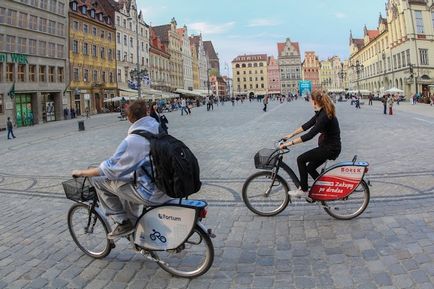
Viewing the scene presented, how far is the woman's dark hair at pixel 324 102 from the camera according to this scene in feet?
19.4

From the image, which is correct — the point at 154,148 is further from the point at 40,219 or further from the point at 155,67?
the point at 155,67

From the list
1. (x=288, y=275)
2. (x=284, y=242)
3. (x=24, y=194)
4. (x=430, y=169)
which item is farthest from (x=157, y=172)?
(x=430, y=169)

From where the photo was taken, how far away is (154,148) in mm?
4082

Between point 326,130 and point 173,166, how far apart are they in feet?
9.36

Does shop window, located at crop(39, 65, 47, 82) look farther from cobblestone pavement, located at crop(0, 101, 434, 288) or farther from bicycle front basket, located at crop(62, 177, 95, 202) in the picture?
bicycle front basket, located at crop(62, 177, 95, 202)

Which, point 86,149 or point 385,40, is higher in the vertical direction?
point 385,40

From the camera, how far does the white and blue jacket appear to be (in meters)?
4.24

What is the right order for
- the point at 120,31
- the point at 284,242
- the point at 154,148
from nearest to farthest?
the point at 154,148 < the point at 284,242 < the point at 120,31

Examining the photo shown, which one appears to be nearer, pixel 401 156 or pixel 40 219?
pixel 40 219

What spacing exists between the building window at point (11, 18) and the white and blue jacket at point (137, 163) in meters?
42.4

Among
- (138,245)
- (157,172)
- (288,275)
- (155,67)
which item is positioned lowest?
(288,275)

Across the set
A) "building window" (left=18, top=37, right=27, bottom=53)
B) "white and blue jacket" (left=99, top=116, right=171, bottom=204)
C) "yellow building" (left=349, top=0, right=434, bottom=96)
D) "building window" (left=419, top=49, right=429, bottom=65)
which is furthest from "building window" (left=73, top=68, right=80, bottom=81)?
"white and blue jacket" (left=99, top=116, right=171, bottom=204)

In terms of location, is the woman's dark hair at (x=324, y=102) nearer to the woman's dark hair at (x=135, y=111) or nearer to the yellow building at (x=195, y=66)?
the woman's dark hair at (x=135, y=111)

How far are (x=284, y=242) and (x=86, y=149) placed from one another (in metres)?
12.6
